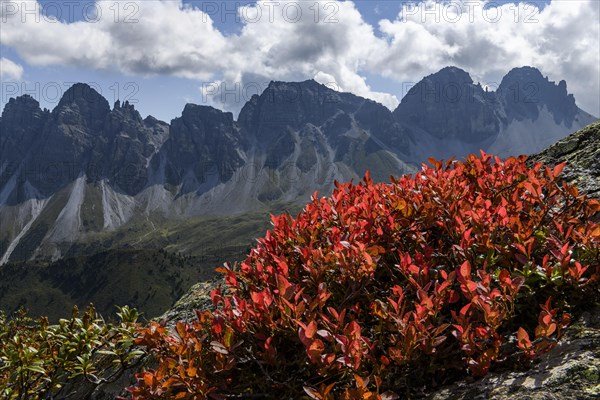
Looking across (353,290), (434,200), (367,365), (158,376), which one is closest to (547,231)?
(434,200)

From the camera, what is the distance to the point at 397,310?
3270mm

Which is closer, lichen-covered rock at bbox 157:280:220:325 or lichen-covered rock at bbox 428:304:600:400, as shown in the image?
lichen-covered rock at bbox 428:304:600:400

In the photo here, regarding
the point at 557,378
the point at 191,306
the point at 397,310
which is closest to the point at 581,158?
the point at 557,378

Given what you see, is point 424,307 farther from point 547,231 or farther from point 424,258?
point 547,231

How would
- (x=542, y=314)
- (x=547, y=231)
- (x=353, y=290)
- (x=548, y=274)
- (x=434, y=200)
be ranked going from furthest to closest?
(x=434, y=200)
(x=547, y=231)
(x=353, y=290)
(x=548, y=274)
(x=542, y=314)

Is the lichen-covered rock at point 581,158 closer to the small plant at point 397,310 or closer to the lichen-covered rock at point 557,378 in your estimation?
the small plant at point 397,310

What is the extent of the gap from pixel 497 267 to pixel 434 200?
1124 mm

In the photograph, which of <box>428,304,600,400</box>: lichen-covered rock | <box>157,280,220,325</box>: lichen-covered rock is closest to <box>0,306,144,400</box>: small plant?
<box>157,280,220,325</box>: lichen-covered rock

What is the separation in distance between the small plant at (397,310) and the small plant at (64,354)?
1.41 metres

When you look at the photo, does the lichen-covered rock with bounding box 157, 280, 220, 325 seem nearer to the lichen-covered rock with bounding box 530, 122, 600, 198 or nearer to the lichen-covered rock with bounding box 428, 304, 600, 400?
the lichen-covered rock with bounding box 428, 304, 600, 400

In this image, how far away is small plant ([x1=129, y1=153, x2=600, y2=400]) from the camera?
310 centimetres

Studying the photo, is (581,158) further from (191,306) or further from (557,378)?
Answer: (191,306)

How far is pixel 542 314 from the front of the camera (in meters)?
3.13

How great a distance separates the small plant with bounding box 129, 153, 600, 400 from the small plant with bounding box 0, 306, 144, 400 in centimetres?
141
